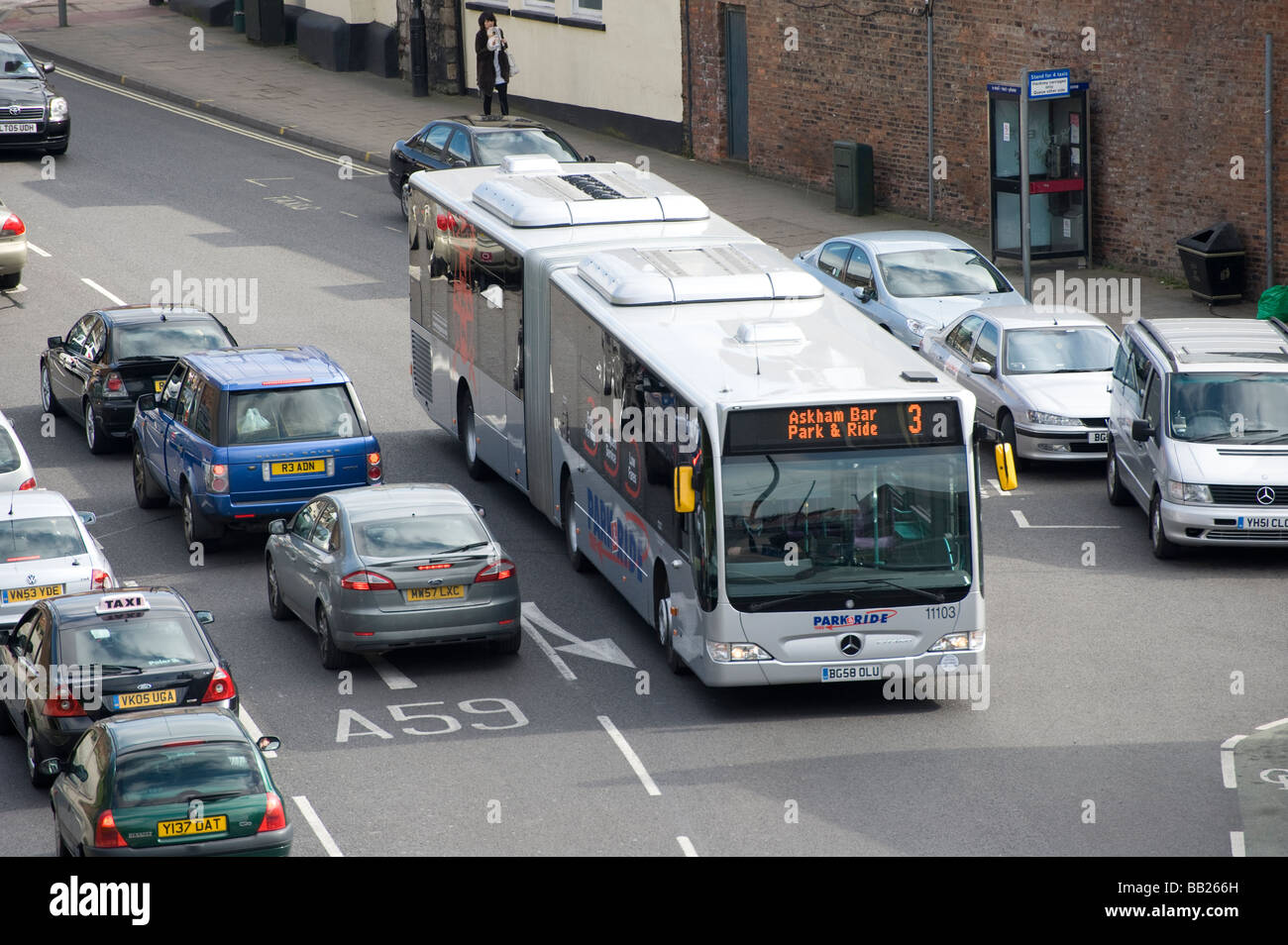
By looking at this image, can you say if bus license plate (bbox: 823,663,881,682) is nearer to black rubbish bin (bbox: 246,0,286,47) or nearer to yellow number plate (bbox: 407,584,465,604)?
yellow number plate (bbox: 407,584,465,604)

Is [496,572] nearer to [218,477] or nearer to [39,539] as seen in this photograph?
[39,539]

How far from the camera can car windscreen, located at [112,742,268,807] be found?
39.7 ft

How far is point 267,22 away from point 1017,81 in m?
22.3

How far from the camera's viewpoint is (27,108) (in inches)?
1444

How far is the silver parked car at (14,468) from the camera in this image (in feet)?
65.1

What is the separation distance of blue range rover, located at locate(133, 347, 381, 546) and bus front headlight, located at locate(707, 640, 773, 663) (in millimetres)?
5874

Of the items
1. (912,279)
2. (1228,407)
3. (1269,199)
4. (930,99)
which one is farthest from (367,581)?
(930,99)

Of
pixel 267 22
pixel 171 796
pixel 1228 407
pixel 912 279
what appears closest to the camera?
pixel 171 796

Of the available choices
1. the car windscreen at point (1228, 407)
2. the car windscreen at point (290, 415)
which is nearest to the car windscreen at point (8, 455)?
the car windscreen at point (290, 415)

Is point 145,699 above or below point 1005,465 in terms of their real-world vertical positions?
below

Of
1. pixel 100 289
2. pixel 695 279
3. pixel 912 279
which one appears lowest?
pixel 100 289

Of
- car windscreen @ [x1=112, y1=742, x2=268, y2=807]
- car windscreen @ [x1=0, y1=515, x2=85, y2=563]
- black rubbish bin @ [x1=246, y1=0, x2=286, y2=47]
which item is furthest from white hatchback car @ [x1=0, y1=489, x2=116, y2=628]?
black rubbish bin @ [x1=246, y1=0, x2=286, y2=47]

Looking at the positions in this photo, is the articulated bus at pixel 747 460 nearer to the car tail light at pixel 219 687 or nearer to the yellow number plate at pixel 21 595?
the car tail light at pixel 219 687
